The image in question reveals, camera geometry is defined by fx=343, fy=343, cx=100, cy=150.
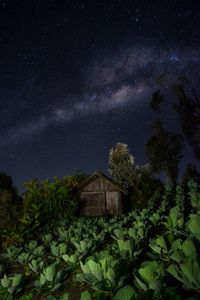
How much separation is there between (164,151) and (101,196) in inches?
457

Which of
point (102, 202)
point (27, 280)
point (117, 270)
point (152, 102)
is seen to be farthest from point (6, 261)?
point (152, 102)

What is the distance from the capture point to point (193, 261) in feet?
12.4

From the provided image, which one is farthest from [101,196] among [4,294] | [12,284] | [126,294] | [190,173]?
[126,294]

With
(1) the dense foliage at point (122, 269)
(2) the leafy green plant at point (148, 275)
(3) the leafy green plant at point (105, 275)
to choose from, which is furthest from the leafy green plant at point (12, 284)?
(2) the leafy green plant at point (148, 275)

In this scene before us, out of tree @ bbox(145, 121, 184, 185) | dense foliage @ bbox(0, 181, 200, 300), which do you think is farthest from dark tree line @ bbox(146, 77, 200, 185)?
dense foliage @ bbox(0, 181, 200, 300)

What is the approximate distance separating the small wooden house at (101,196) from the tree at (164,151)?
30.5 ft

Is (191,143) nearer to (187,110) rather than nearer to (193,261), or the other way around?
(187,110)

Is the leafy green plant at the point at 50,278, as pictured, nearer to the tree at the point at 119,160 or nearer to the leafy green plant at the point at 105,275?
the leafy green plant at the point at 105,275

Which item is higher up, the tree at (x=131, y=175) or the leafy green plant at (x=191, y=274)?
the tree at (x=131, y=175)

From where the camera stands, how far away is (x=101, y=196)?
87.1 ft

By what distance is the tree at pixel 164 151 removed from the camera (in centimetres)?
3462

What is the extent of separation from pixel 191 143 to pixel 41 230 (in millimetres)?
22423

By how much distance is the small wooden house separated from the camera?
2627 centimetres

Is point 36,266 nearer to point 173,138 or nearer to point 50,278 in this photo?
point 50,278
